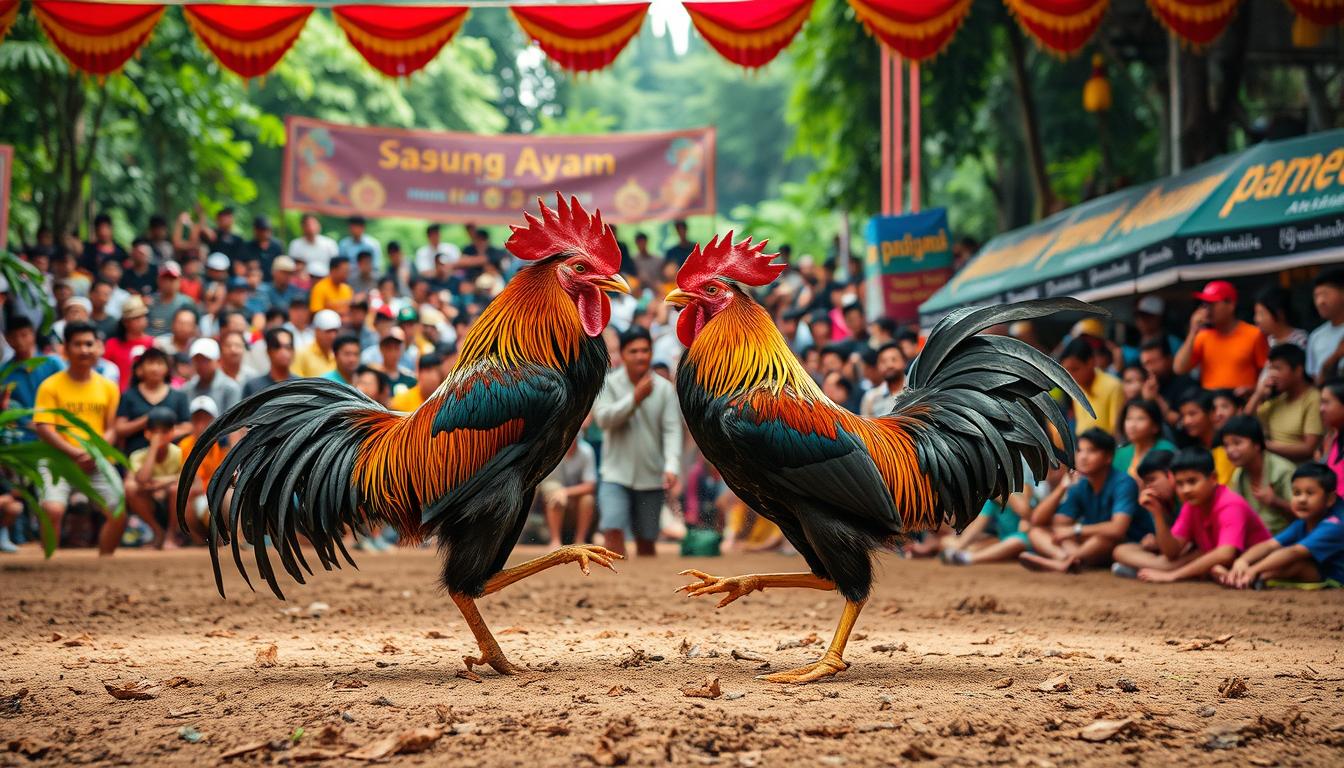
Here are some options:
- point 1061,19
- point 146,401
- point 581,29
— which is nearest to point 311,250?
point 146,401

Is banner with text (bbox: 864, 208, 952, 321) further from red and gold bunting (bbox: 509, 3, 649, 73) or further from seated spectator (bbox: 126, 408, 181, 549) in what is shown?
seated spectator (bbox: 126, 408, 181, 549)

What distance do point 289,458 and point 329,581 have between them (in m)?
4.33

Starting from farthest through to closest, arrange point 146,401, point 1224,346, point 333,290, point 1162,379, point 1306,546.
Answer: point 333,290 → point 146,401 → point 1162,379 → point 1224,346 → point 1306,546

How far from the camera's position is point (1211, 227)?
30.7ft

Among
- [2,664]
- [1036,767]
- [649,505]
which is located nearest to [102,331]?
[649,505]

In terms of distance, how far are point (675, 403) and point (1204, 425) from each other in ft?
14.3

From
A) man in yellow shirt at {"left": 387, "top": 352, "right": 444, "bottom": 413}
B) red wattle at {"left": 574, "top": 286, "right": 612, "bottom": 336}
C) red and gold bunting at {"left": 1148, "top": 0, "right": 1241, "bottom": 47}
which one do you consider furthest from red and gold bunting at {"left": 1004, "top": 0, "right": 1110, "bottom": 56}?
red wattle at {"left": 574, "top": 286, "right": 612, "bottom": 336}

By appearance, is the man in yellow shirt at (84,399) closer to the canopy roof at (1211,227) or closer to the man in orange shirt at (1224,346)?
the canopy roof at (1211,227)

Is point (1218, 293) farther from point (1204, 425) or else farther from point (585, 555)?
point (585, 555)

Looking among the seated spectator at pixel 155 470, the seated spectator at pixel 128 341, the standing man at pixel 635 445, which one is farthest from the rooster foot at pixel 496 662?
the seated spectator at pixel 128 341

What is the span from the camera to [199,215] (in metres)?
21.0

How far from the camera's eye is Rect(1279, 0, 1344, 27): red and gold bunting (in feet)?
32.1

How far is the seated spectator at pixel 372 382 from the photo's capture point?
36.6 ft

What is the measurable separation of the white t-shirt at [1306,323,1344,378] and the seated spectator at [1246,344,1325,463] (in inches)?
6.3
